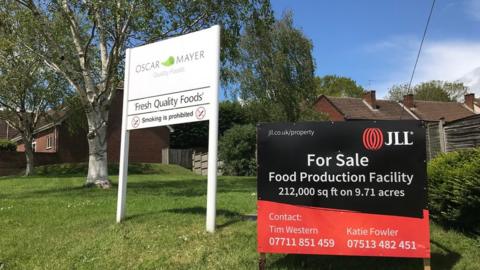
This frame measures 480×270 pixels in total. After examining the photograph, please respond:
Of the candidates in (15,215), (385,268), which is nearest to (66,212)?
(15,215)

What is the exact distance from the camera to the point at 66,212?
32.9 feet

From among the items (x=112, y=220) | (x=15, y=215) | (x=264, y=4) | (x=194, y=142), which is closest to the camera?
(x=112, y=220)

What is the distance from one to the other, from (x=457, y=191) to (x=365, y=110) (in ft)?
152

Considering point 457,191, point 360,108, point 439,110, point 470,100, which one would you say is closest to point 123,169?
point 457,191

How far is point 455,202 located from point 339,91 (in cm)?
7796

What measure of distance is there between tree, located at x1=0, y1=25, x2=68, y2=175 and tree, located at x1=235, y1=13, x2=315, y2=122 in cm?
1130

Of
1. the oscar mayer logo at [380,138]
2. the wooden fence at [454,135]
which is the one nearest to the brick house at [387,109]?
the wooden fence at [454,135]

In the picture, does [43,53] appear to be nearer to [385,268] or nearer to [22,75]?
[22,75]

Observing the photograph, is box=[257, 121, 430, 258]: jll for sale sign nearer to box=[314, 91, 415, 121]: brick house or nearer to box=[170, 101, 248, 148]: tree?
box=[170, 101, 248, 148]: tree

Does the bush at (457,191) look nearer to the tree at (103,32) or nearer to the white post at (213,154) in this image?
the white post at (213,154)

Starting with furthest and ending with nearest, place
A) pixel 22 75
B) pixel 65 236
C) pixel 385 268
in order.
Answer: pixel 22 75 < pixel 65 236 < pixel 385 268

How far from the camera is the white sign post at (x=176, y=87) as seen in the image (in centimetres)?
756

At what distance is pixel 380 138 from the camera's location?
18.9 ft

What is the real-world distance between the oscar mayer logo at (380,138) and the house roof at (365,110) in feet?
144
